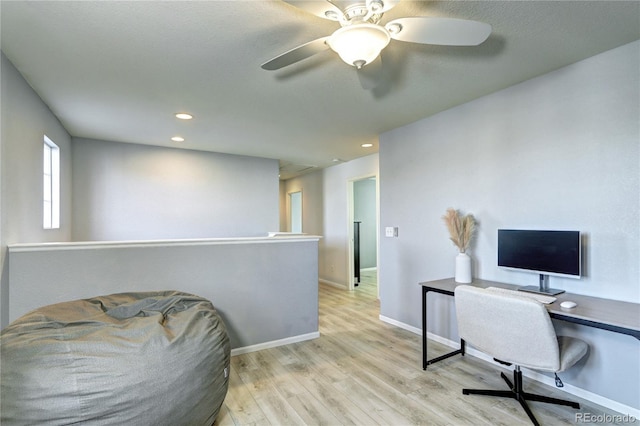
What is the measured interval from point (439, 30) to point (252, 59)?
127 cm

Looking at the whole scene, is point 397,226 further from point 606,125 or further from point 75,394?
point 75,394

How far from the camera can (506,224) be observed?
279 cm

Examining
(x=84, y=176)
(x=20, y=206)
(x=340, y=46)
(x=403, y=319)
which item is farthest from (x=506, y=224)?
(x=84, y=176)

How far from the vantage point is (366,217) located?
8297 millimetres

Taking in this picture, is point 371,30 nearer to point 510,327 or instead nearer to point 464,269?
point 510,327

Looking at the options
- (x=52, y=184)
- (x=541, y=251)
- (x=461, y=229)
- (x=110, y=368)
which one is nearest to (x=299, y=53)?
(x=110, y=368)

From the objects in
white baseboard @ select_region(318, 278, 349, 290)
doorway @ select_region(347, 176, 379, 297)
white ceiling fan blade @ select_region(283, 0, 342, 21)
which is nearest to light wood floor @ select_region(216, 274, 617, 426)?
white ceiling fan blade @ select_region(283, 0, 342, 21)

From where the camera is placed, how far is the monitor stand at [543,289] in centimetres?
235

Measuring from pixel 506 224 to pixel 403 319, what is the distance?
1.67m

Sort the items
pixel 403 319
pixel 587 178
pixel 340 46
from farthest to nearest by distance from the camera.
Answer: pixel 403 319
pixel 587 178
pixel 340 46

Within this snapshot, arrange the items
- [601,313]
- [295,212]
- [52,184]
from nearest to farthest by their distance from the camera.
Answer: [601,313], [52,184], [295,212]

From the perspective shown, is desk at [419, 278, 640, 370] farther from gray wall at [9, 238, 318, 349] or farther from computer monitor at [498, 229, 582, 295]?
gray wall at [9, 238, 318, 349]

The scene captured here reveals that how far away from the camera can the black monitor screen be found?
2.25 meters

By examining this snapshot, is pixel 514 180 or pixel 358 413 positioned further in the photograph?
pixel 514 180
